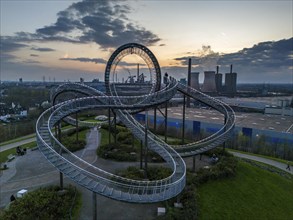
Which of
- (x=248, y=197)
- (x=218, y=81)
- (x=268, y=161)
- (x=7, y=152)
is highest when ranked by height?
(x=218, y=81)

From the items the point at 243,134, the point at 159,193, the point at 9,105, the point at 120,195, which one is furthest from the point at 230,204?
the point at 9,105

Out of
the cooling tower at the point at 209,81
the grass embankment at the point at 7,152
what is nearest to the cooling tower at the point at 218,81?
the cooling tower at the point at 209,81

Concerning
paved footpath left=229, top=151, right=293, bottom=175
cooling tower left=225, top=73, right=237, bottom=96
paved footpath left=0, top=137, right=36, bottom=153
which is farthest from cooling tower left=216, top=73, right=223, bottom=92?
paved footpath left=0, top=137, right=36, bottom=153

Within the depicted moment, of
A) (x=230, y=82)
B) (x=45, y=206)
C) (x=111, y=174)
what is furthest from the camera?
(x=230, y=82)

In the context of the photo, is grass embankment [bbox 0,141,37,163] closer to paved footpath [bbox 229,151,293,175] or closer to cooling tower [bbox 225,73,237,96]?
paved footpath [bbox 229,151,293,175]

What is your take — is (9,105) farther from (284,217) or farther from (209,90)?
(284,217)

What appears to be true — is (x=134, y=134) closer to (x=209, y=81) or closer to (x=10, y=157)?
(x=10, y=157)

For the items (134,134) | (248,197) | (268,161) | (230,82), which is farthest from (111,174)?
(230,82)

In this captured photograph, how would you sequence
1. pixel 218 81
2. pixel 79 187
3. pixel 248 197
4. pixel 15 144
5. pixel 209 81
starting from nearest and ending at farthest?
1. pixel 248 197
2. pixel 79 187
3. pixel 15 144
4. pixel 209 81
5. pixel 218 81
